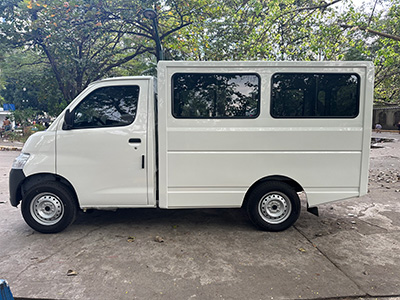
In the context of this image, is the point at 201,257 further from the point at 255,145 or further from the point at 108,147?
the point at 108,147

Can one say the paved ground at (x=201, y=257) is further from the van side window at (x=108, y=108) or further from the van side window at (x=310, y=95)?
the van side window at (x=310, y=95)

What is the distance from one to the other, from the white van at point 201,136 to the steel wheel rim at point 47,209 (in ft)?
0.06

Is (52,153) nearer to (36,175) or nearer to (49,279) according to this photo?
(36,175)

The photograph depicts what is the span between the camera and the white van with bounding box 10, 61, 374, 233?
431 cm

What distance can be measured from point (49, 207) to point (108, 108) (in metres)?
1.78

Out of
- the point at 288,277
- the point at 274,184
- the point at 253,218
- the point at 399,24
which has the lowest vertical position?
the point at 288,277

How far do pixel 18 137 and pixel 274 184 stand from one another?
63.9ft

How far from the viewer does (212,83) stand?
14.2ft

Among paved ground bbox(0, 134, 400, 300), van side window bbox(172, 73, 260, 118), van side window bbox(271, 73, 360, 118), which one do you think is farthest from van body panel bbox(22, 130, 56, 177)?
van side window bbox(271, 73, 360, 118)

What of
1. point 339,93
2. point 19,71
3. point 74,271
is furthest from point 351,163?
point 19,71

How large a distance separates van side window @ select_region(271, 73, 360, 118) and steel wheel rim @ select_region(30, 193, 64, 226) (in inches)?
141

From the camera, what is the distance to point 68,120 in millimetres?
4324

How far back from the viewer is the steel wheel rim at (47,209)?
441 centimetres

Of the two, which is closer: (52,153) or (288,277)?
(288,277)
